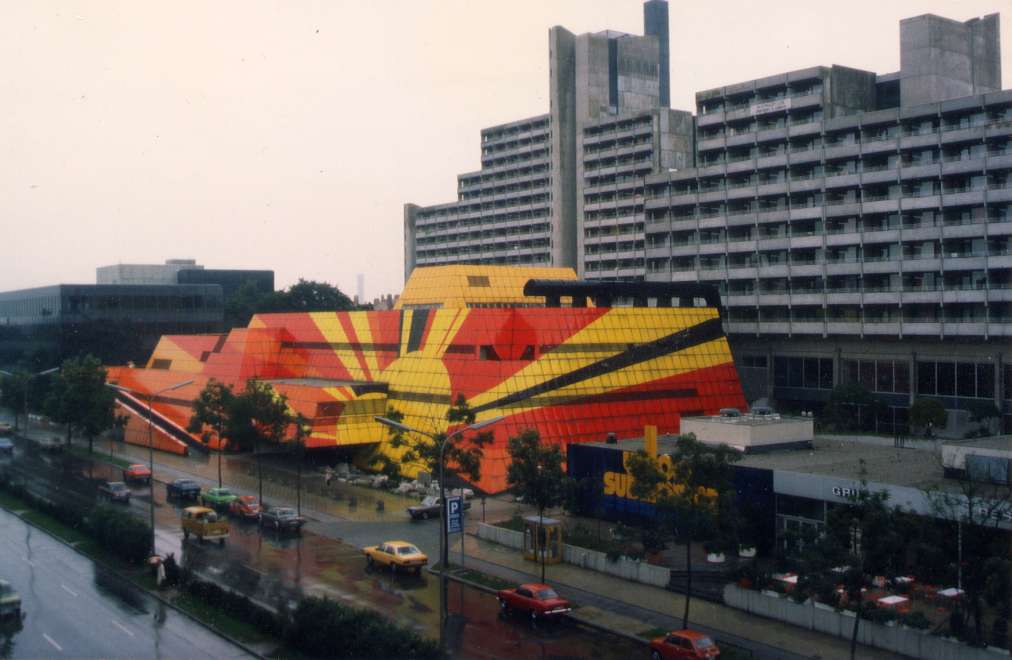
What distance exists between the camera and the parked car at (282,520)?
6116cm

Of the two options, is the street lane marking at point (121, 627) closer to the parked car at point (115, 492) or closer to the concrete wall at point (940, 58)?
the parked car at point (115, 492)

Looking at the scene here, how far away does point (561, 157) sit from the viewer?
502ft

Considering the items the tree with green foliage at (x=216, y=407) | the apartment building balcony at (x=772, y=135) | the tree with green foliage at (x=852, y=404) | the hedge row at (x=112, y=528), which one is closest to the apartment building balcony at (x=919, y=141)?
the apartment building balcony at (x=772, y=135)

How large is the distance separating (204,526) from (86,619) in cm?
1692

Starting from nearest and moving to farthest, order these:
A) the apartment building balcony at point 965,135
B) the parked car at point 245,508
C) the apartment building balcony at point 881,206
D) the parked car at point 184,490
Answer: the parked car at point 245,508
the parked car at point 184,490
the apartment building balcony at point 965,135
the apartment building balcony at point 881,206

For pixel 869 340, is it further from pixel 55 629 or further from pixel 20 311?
pixel 20 311

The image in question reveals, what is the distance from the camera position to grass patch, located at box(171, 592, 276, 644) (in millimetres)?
38812

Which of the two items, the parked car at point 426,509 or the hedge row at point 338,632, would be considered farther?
the parked car at point 426,509

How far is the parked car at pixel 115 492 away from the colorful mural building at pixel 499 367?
1561cm

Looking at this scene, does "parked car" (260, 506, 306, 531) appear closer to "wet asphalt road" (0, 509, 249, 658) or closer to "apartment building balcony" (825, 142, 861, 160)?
"wet asphalt road" (0, 509, 249, 658)

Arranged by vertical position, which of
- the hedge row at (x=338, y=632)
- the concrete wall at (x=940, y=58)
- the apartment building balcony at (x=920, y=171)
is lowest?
the hedge row at (x=338, y=632)

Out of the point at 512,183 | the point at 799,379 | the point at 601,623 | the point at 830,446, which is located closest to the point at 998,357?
the point at 799,379

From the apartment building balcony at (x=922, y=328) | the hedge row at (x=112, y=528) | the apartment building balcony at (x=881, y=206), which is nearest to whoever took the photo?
the hedge row at (x=112, y=528)

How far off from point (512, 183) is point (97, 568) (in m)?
126
